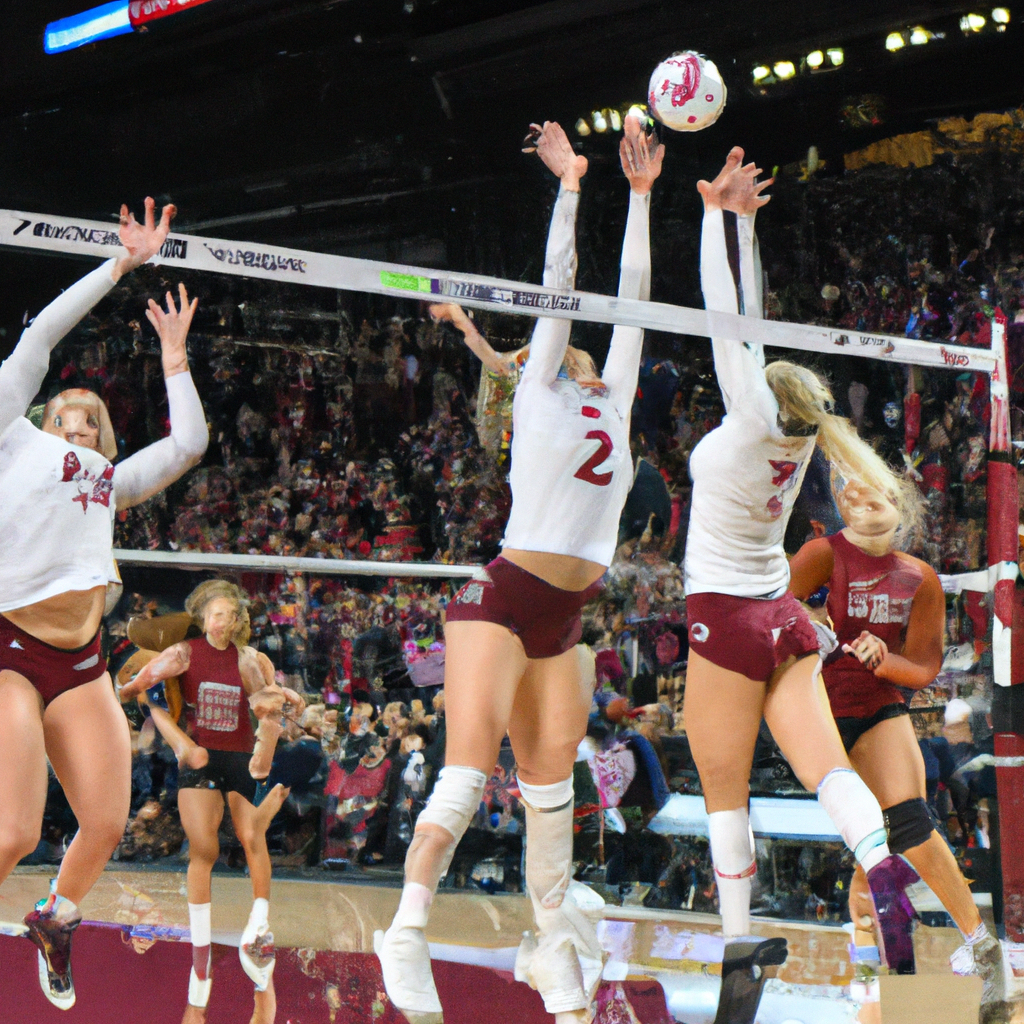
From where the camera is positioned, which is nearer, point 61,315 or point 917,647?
point 61,315

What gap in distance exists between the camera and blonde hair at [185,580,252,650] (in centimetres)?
369

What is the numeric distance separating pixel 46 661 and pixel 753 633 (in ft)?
6.56

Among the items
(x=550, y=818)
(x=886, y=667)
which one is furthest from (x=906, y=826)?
(x=550, y=818)

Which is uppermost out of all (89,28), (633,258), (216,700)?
(89,28)

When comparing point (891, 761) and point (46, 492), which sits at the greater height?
point (46, 492)

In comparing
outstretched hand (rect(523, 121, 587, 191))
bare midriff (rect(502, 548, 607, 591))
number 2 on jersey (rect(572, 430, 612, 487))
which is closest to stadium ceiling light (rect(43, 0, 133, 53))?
outstretched hand (rect(523, 121, 587, 191))

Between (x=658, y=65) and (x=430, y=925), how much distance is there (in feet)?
8.61

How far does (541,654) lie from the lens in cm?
356

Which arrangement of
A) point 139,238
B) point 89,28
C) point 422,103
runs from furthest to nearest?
1. point 89,28
2. point 422,103
3. point 139,238

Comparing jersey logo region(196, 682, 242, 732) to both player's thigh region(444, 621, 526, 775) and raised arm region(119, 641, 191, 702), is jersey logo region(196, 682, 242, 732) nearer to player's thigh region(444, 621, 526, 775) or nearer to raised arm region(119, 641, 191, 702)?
raised arm region(119, 641, 191, 702)

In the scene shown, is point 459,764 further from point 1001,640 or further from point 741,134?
point 741,134

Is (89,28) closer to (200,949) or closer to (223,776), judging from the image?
(223,776)

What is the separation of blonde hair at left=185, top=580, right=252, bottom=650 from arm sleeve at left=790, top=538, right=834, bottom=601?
163 centimetres

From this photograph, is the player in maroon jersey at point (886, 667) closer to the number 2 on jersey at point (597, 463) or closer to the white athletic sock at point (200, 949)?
the number 2 on jersey at point (597, 463)
